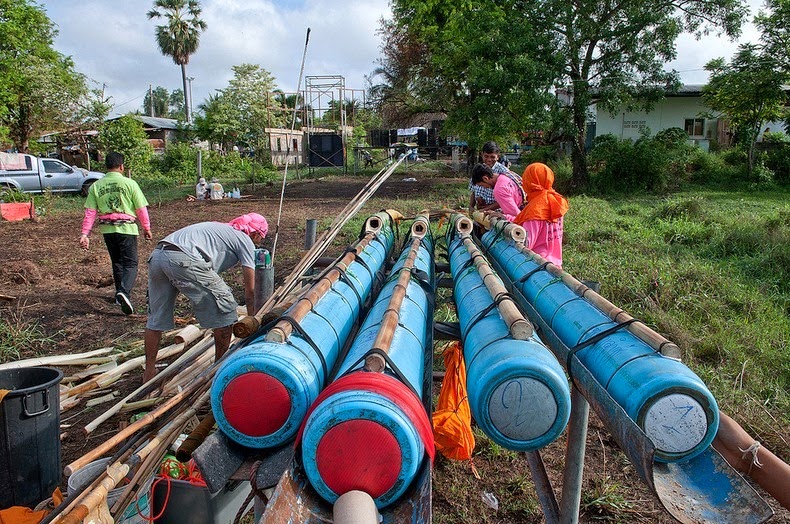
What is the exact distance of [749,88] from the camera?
1786 cm

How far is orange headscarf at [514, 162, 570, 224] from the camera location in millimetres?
4363

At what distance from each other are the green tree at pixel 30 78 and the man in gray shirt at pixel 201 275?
18532 mm

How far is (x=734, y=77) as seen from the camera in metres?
18.1

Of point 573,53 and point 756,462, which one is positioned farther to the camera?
point 573,53

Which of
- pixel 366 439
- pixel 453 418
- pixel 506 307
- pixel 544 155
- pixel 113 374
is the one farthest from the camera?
pixel 544 155

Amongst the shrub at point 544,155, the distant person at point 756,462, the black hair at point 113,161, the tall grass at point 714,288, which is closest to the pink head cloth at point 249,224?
the black hair at point 113,161

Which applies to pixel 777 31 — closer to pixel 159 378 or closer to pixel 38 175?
pixel 159 378

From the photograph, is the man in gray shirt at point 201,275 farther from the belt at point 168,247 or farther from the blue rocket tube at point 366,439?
the blue rocket tube at point 366,439

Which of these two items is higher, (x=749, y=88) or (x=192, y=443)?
(x=749, y=88)

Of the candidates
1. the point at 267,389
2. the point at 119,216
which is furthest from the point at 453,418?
the point at 119,216

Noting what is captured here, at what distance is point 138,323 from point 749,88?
1923cm

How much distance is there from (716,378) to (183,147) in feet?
93.1

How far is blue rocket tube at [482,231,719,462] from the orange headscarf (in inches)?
77.7

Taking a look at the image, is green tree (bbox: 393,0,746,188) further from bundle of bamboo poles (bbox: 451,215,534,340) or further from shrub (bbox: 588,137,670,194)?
bundle of bamboo poles (bbox: 451,215,534,340)
